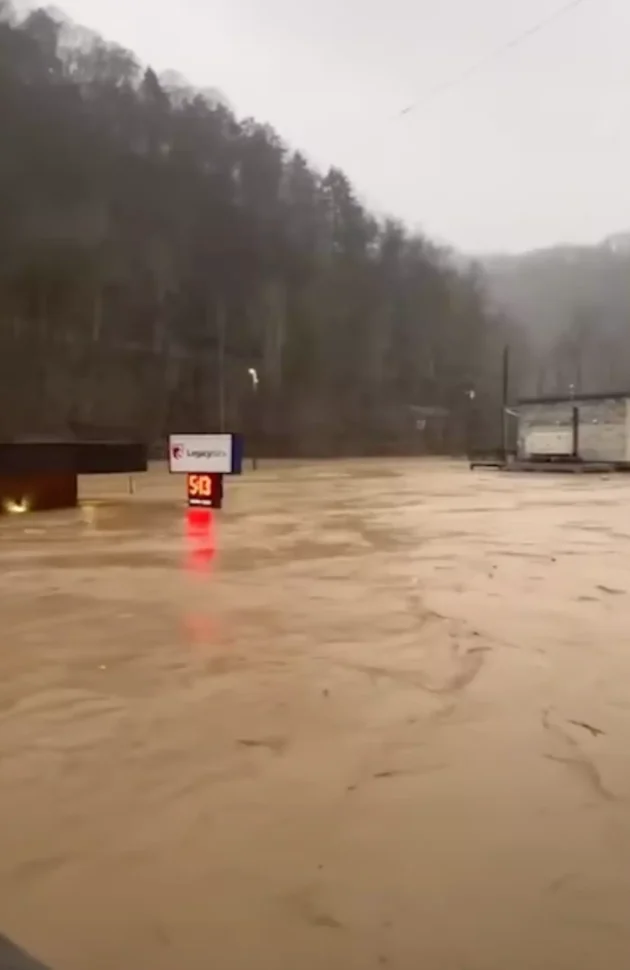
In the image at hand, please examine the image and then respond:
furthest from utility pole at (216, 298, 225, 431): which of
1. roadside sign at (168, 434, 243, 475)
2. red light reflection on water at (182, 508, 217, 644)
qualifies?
red light reflection on water at (182, 508, 217, 644)

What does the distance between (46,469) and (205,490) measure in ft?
5.95

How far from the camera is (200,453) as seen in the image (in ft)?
30.0

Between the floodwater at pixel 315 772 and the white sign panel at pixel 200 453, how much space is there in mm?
3828

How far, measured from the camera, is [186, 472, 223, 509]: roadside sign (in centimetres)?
945

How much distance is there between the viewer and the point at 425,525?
8328 millimetres

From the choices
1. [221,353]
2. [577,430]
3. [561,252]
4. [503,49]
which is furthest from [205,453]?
[561,252]

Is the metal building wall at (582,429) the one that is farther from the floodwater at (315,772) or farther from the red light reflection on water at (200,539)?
the floodwater at (315,772)

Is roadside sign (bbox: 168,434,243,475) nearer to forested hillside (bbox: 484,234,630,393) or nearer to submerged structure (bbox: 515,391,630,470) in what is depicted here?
submerged structure (bbox: 515,391,630,470)

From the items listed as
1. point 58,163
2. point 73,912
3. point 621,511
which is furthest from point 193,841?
point 58,163

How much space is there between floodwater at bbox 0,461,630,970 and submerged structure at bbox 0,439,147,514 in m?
4.64

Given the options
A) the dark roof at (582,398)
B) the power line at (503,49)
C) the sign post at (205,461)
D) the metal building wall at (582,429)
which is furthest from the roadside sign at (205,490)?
the dark roof at (582,398)

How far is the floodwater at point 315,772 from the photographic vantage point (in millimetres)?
1582

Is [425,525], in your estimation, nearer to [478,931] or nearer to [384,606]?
[384,606]

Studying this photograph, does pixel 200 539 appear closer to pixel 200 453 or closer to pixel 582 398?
pixel 200 453
